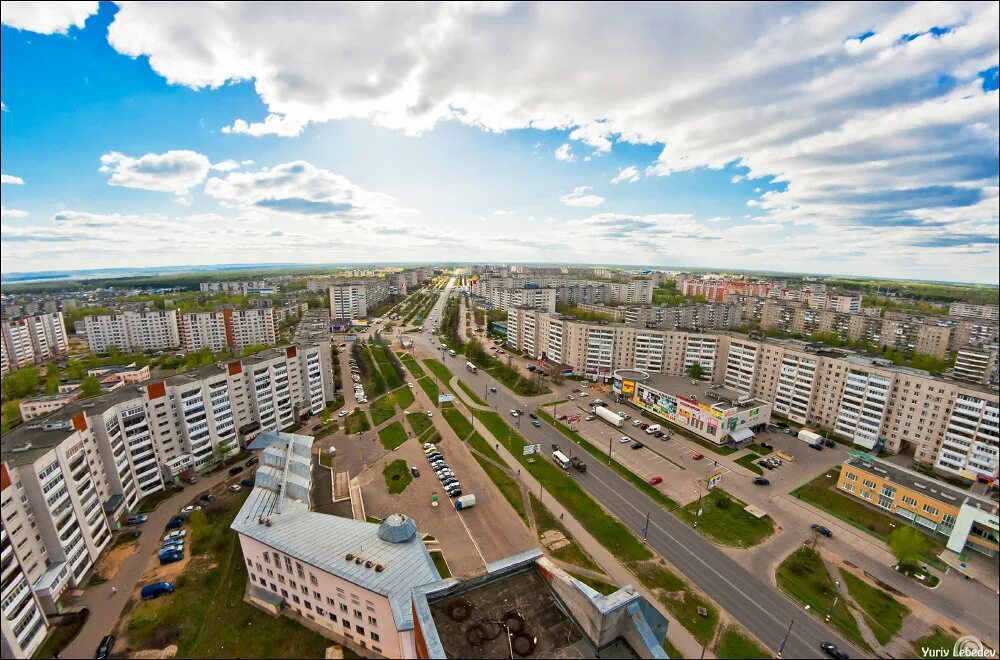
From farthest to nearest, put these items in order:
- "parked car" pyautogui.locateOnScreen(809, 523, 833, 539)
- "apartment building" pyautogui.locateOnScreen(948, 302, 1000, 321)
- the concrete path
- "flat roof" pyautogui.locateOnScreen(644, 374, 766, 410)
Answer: "apartment building" pyautogui.locateOnScreen(948, 302, 1000, 321) → "flat roof" pyautogui.locateOnScreen(644, 374, 766, 410) → "parked car" pyautogui.locateOnScreen(809, 523, 833, 539) → the concrete path

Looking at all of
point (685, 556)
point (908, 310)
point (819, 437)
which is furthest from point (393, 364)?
point (908, 310)

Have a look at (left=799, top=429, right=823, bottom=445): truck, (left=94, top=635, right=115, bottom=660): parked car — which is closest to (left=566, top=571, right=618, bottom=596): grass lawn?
(left=94, top=635, right=115, bottom=660): parked car

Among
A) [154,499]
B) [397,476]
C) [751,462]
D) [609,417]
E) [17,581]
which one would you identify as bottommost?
[154,499]

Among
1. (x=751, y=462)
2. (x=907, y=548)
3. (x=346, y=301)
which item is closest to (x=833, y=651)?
(x=907, y=548)

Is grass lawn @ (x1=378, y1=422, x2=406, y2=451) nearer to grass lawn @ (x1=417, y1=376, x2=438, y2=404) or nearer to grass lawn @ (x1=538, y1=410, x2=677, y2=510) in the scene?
grass lawn @ (x1=417, y1=376, x2=438, y2=404)

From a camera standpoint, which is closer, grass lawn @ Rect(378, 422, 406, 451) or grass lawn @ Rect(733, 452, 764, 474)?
grass lawn @ Rect(733, 452, 764, 474)

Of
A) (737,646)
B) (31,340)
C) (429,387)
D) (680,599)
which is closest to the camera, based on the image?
(737,646)

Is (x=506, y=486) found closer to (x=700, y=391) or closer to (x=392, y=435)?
(x=392, y=435)

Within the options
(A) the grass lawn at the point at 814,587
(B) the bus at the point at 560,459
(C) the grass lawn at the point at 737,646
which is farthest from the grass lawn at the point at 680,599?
(B) the bus at the point at 560,459
